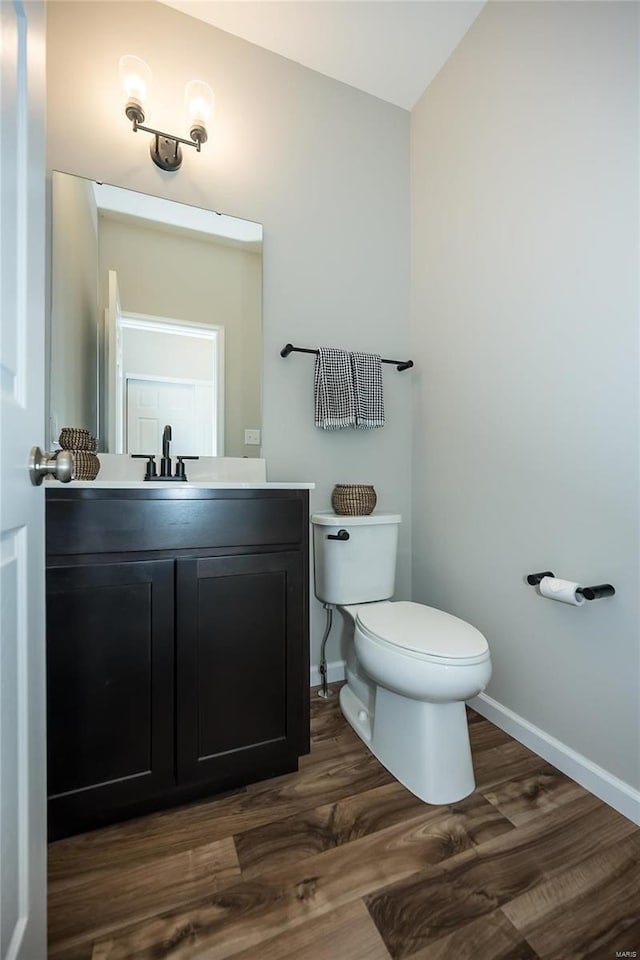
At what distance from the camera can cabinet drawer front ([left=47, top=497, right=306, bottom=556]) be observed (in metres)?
1.00

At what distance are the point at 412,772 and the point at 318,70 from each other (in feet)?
9.00

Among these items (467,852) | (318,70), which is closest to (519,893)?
(467,852)

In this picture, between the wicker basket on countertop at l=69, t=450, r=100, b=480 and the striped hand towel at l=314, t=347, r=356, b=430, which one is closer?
the wicker basket on countertop at l=69, t=450, r=100, b=480

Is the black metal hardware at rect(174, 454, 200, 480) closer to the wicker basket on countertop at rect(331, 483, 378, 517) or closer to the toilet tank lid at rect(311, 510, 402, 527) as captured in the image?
the toilet tank lid at rect(311, 510, 402, 527)

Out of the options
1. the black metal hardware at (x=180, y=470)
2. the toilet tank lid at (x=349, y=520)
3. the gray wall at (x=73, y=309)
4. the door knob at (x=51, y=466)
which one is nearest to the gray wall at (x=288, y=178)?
the gray wall at (x=73, y=309)

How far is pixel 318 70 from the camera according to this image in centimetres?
182

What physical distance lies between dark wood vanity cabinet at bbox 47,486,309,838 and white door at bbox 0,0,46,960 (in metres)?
0.32

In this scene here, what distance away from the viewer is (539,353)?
138 cm

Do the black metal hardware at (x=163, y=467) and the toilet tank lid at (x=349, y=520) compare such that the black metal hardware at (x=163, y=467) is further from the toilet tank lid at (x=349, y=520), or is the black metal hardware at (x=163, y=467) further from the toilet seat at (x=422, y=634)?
the toilet seat at (x=422, y=634)

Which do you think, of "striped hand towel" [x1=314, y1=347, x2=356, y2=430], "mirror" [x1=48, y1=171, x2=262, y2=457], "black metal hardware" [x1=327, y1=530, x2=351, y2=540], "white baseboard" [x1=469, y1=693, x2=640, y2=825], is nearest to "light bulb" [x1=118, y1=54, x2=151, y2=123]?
"mirror" [x1=48, y1=171, x2=262, y2=457]

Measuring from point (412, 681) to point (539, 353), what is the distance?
1.11 metres

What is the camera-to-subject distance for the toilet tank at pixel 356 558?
1615mm

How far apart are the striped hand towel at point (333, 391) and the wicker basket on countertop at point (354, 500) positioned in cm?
28

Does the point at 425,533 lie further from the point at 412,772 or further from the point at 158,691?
the point at 158,691
